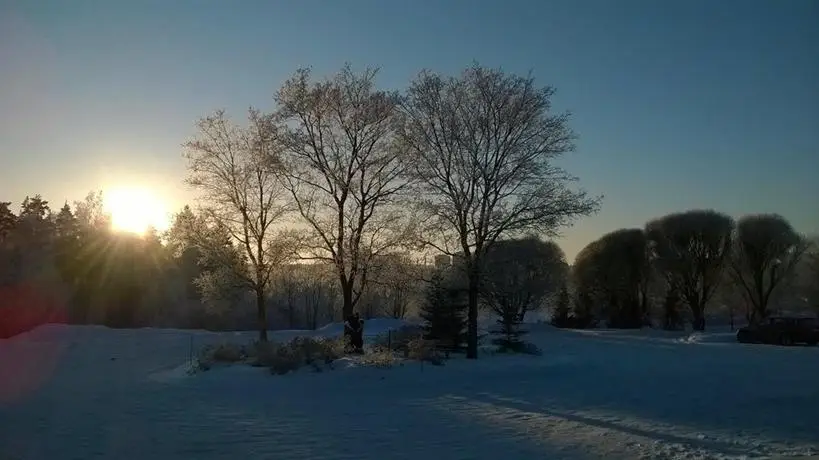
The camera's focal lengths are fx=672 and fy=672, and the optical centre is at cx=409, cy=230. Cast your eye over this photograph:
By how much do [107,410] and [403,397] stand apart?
6337 millimetres

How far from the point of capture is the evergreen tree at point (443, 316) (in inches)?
1005

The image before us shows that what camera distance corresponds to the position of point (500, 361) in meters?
23.3

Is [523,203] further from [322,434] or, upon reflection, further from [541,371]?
[322,434]

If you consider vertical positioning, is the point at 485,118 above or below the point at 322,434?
above

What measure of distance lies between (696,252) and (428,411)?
160 feet

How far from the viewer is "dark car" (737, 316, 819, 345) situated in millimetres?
35969

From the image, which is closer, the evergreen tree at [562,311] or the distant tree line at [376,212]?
the distant tree line at [376,212]

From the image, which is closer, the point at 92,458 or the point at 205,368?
the point at 92,458

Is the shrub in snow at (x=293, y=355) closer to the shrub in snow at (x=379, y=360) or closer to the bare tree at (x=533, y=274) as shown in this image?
the shrub in snow at (x=379, y=360)

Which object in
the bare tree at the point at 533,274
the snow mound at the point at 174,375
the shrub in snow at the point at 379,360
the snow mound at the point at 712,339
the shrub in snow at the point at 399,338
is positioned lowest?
the snow mound at the point at 712,339

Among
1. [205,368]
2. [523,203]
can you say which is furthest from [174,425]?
[523,203]

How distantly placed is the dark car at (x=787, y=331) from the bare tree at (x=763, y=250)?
18010 millimetres

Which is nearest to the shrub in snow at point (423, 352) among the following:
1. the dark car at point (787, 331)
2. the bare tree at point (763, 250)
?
the dark car at point (787, 331)

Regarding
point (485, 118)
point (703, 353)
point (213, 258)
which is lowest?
point (703, 353)
